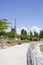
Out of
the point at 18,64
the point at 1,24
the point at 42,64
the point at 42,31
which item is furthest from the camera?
the point at 42,31

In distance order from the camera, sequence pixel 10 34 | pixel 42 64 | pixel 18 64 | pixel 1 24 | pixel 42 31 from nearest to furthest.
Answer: pixel 42 64
pixel 18 64
pixel 1 24
pixel 10 34
pixel 42 31

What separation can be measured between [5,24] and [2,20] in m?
1.61

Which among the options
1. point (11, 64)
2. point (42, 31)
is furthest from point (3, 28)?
point (42, 31)

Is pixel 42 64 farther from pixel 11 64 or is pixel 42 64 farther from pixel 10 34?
pixel 10 34

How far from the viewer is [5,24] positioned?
60781 mm

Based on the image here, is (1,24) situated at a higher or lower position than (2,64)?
higher

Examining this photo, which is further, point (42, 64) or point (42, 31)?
point (42, 31)

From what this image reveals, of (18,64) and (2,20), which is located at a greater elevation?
(2,20)

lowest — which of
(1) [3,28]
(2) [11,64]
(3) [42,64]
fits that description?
(2) [11,64]

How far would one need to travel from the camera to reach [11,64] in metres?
15.7

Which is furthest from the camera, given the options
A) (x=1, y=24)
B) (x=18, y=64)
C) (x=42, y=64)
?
(x=1, y=24)

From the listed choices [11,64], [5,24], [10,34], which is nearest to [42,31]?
[10,34]

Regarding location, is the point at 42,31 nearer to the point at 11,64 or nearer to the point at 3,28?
the point at 3,28

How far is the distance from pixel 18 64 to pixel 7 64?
80 centimetres
